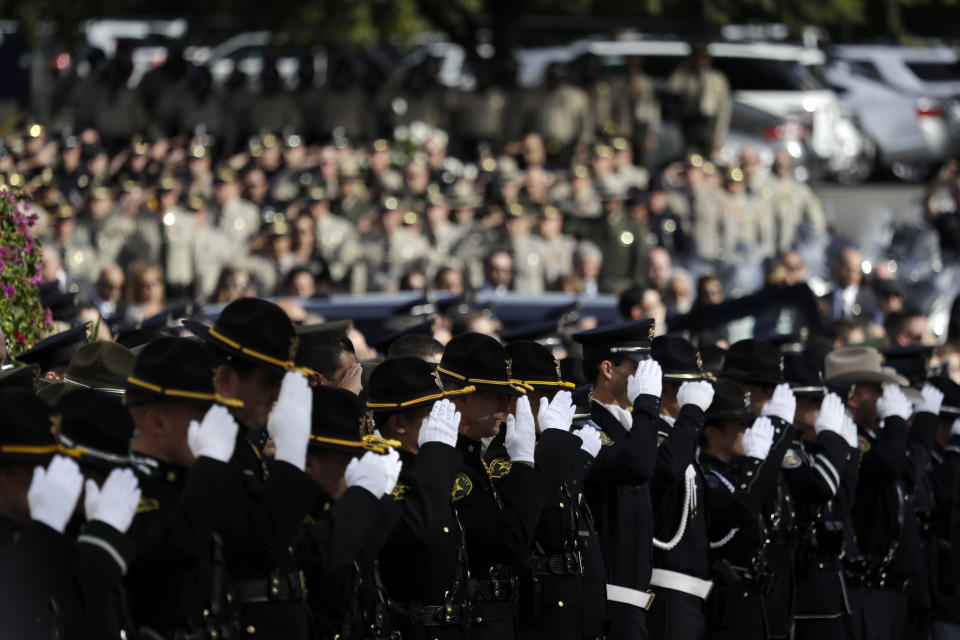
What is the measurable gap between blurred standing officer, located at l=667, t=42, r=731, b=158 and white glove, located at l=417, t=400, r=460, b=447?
16708mm

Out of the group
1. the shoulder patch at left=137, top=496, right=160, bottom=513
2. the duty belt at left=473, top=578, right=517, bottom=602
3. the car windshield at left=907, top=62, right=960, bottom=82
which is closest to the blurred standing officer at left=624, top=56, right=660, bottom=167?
the car windshield at left=907, top=62, right=960, bottom=82

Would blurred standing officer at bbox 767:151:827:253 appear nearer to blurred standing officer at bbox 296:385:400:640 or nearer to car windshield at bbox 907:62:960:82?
car windshield at bbox 907:62:960:82

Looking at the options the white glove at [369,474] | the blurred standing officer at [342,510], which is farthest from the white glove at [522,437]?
the white glove at [369,474]

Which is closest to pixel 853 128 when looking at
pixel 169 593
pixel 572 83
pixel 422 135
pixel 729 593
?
pixel 572 83

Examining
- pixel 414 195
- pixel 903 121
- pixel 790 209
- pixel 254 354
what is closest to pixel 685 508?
pixel 254 354

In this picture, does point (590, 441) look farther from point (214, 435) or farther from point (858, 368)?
point (858, 368)

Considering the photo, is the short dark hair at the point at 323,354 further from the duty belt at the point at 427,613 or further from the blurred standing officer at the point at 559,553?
the duty belt at the point at 427,613

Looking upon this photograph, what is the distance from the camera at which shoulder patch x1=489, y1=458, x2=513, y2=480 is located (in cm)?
666

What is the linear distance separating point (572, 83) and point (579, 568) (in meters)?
16.3

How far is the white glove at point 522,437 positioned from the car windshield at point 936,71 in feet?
67.3

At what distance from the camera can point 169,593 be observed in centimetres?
507

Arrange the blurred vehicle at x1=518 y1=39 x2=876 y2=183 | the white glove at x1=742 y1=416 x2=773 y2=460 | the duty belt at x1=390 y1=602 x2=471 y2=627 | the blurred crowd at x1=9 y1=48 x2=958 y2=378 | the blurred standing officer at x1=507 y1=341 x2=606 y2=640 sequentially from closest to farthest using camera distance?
1. the duty belt at x1=390 y1=602 x2=471 y2=627
2. the blurred standing officer at x1=507 y1=341 x2=606 y2=640
3. the white glove at x1=742 y1=416 x2=773 y2=460
4. the blurred crowd at x1=9 y1=48 x2=958 y2=378
5. the blurred vehicle at x1=518 y1=39 x2=876 y2=183

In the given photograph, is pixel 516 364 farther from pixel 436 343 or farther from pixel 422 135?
pixel 422 135

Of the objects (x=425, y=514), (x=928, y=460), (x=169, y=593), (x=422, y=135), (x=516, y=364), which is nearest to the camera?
(x=169, y=593)
